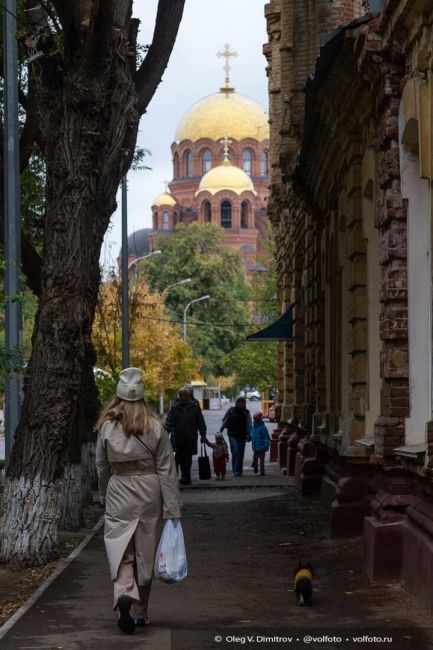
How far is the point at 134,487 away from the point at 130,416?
460 mm

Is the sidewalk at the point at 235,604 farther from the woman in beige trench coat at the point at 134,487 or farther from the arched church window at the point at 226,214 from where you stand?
the arched church window at the point at 226,214

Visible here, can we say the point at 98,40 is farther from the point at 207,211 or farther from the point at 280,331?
the point at 207,211

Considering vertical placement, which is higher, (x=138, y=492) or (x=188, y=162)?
(x=188, y=162)

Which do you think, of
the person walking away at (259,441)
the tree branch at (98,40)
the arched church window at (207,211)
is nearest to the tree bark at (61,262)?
the tree branch at (98,40)

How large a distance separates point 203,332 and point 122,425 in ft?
281

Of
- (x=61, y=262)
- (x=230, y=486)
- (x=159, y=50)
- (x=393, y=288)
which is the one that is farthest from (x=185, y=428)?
(x=393, y=288)

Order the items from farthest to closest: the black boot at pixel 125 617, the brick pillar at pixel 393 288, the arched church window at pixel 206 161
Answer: the arched church window at pixel 206 161
the brick pillar at pixel 393 288
the black boot at pixel 125 617

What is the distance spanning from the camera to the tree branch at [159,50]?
54.2ft

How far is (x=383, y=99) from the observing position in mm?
12742

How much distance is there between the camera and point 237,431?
29.9 m

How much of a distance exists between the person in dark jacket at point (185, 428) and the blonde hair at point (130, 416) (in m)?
16.1

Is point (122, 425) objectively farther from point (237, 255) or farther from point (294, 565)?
point (237, 255)

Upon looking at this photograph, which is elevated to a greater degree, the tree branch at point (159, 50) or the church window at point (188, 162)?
the church window at point (188, 162)

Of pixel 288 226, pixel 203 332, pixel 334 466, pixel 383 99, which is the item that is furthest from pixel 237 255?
pixel 383 99
